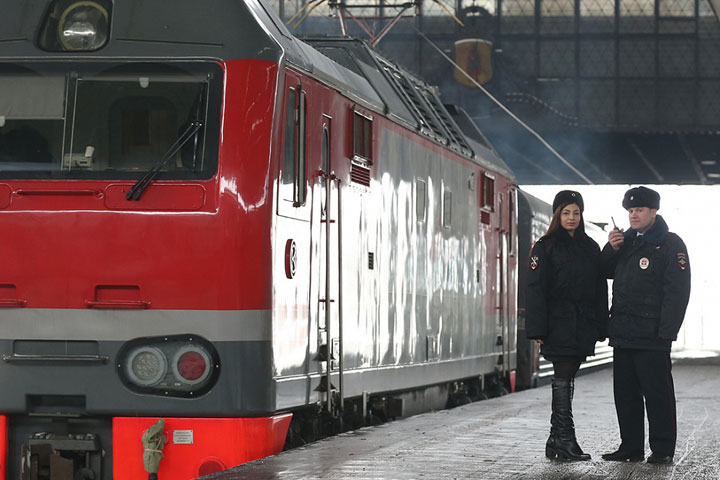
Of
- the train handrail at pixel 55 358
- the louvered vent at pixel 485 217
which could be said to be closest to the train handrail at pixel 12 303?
the train handrail at pixel 55 358

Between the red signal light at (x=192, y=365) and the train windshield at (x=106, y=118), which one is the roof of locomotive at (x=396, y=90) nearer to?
the train windshield at (x=106, y=118)

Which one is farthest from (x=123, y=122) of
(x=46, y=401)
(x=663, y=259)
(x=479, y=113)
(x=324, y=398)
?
(x=479, y=113)

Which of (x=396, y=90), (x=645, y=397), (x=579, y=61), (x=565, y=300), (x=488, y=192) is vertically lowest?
(x=645, y=397)

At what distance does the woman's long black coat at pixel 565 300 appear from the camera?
8.58 meters

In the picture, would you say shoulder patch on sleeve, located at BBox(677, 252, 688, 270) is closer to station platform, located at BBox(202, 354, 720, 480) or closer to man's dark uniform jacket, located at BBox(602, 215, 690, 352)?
man's dark uniform jacket, located at BBox(602, 215, 690, 352)

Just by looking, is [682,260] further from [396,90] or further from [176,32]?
[396,90]

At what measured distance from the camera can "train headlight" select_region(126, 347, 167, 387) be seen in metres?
7.78

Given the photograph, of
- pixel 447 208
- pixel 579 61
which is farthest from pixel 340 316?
pixel 579 61

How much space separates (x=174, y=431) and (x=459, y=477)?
1.63 m

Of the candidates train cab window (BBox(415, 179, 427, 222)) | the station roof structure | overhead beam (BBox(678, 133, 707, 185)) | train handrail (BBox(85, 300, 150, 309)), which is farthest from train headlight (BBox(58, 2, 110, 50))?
overhead beam (BBox(678, 133, 707, 185))

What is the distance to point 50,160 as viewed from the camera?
7980 mm

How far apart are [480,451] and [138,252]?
2796 millimetres

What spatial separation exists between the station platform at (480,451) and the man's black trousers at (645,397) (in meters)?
0.18

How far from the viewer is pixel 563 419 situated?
28.7 feet
